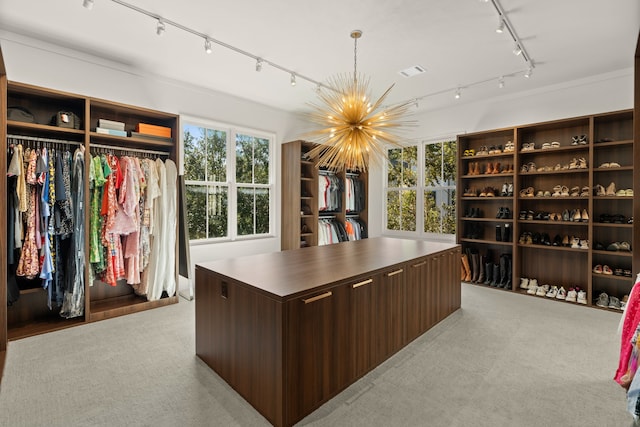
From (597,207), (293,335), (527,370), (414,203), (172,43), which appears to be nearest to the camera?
(293,335)

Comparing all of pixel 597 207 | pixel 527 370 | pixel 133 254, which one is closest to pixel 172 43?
pixel 133 254

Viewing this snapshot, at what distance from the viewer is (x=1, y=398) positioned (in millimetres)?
2006

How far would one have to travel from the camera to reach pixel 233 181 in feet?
16.0

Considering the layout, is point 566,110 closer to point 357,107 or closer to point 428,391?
point 357,107

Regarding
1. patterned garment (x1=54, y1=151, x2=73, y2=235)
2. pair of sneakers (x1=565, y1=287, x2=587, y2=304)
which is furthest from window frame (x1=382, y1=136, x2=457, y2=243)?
patterned garment (x1=54, y1=151, x2=73, y2=235)

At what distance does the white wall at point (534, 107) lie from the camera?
155 inches

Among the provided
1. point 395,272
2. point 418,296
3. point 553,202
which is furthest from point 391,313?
point 553,202

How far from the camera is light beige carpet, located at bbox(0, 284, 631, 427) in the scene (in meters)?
1.85

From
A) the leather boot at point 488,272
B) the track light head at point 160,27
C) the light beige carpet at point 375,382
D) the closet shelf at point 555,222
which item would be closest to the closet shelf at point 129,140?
the track light head at point 160,27

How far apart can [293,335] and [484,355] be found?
5.87 feet

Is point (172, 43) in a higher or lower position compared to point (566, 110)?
higher

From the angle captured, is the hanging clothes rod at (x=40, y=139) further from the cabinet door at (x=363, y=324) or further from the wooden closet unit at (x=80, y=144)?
the cabinet door at (x=363, y=324)

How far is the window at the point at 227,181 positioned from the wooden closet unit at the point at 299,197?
268 mm

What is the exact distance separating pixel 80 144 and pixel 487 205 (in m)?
5.45
